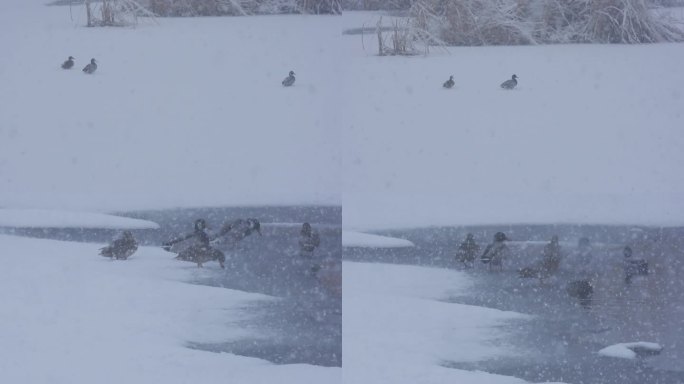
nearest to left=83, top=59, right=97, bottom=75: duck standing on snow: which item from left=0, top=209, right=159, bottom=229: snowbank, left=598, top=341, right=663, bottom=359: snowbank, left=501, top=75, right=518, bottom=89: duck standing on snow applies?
left=0, top=209, right=159, bottom=229: snowbank

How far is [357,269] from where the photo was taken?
368 cm

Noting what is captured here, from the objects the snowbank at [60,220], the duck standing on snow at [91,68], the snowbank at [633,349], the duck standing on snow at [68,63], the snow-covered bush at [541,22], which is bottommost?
the snowbank at [633,349]

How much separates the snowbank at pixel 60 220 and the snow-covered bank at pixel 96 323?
0.24 feet

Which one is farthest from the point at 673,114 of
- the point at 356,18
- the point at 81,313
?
the point at 81,313

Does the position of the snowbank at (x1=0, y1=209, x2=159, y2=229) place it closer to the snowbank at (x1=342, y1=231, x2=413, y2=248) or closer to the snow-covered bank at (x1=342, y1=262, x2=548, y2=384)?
the snowbank at (x1=342, y1=231, x2=413, y2=248)

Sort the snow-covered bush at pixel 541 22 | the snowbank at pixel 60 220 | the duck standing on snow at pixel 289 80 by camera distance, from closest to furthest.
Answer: the snow-covered bush at pixel 541 22, the snowbank at pixel 60 220, the duck standing on snow at pixel 289 80

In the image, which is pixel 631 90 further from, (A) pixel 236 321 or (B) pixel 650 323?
(A) pixel 236 321

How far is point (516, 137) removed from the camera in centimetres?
365

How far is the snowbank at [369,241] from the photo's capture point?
144 inches

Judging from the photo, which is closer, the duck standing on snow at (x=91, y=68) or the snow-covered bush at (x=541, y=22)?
the snow-covered bush at (x=541, y=22)

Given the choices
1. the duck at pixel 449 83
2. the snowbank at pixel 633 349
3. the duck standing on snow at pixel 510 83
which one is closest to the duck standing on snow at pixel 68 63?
the duck at pixel 449 83

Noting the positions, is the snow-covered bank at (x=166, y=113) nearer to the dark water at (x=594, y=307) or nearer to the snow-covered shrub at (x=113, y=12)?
the snow-covered shrub at (x=113, y=12)

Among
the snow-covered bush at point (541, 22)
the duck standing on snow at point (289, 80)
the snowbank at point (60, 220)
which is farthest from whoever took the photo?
the duck standing on snow at point (289, 80)

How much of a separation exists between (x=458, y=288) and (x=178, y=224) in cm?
121
